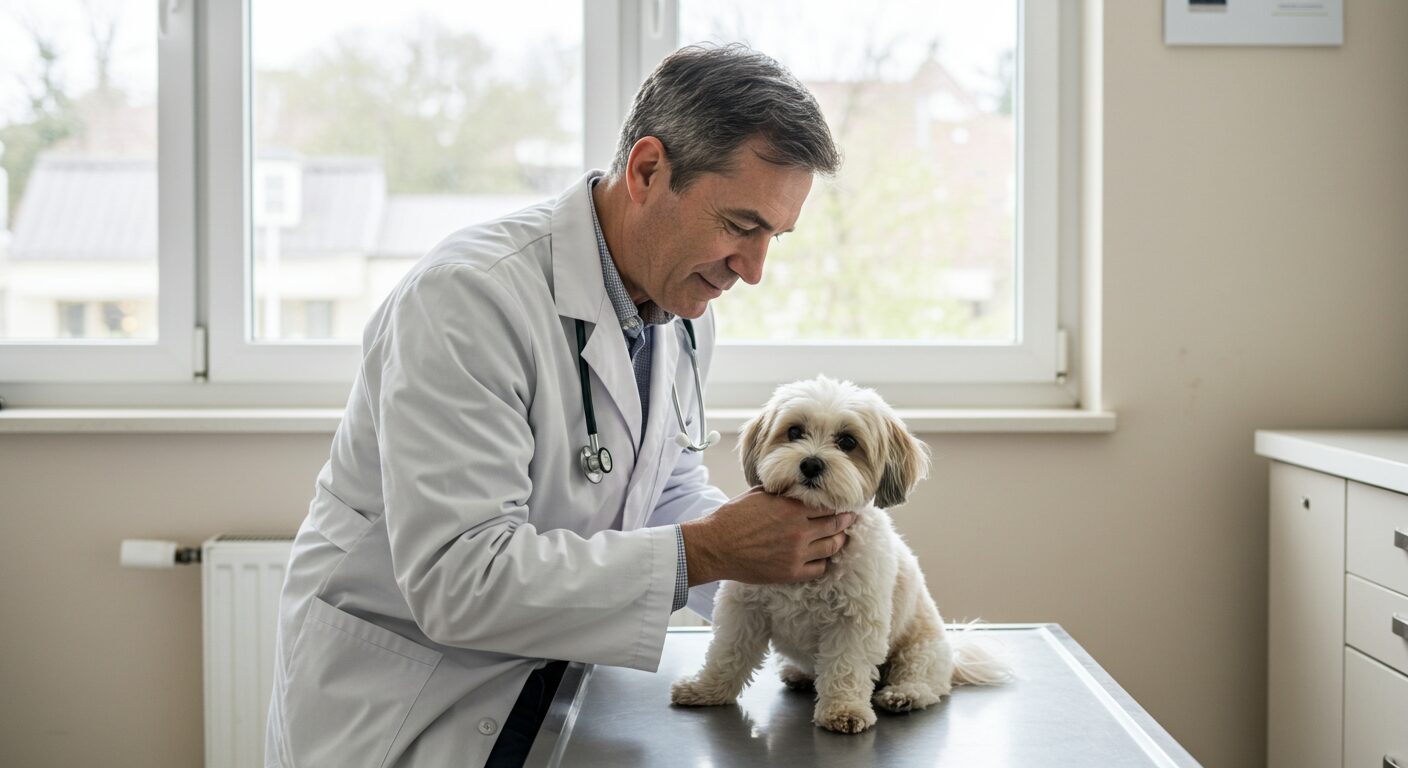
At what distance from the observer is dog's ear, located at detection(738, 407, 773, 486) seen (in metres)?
1.39

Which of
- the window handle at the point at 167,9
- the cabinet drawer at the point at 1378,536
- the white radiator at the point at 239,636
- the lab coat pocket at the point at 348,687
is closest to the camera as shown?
the lab coat pocket at the point at 348,687

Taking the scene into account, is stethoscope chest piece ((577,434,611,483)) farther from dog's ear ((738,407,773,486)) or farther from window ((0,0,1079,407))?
window ((0,0,1079,407))

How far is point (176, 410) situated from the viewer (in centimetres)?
246

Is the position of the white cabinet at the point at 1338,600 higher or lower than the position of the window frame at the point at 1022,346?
lower

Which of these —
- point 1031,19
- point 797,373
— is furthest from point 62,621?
point 1031,19

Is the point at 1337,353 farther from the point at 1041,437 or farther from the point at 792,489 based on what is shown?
the point at 792,489

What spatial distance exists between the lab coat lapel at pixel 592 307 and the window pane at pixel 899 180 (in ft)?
3.85

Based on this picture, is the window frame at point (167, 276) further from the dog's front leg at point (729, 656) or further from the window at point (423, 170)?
the dog's front leg at point (729, 656)

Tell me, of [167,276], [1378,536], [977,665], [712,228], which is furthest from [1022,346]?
[167,276]

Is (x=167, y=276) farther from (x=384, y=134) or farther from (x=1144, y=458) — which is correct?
(x=1144, y=458)

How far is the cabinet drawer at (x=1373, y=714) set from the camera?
5.94ft

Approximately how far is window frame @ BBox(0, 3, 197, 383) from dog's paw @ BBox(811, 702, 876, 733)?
1.90 m

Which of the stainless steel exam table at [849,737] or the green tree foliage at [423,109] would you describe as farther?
the green tree foliage at [423,109]

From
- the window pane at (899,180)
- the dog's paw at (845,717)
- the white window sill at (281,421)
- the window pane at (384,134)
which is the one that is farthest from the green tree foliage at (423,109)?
the dog's paw at (845,717)
